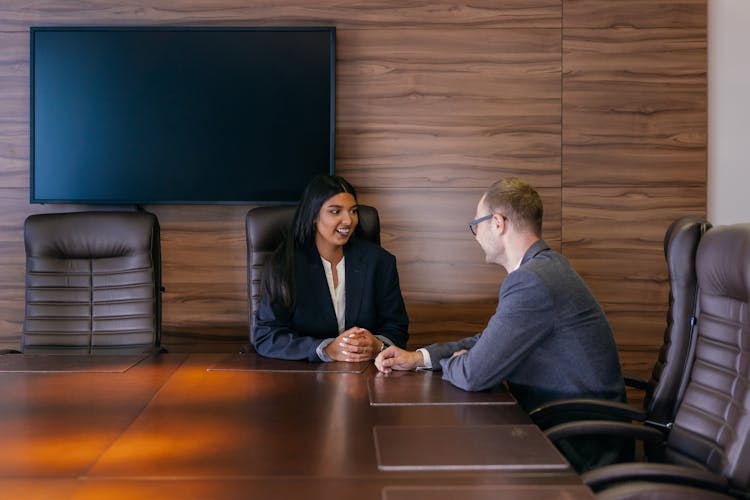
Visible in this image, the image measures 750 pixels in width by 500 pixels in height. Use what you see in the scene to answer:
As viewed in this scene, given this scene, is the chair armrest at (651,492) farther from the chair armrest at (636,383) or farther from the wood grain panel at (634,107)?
the wood grain panel at (634,107)

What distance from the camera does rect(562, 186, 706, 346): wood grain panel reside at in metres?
4.23

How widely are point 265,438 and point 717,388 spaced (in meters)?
1.34

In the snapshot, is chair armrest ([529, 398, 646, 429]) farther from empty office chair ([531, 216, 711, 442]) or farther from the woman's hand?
the woman's hand

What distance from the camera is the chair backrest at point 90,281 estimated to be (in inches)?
136

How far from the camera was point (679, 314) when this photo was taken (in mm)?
2602

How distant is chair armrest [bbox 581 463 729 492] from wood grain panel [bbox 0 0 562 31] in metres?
3.00

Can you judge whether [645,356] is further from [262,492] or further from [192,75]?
[262,492]

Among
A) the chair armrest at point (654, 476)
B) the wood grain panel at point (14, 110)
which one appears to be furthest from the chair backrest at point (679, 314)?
the wood grain panel at point (14, 110)

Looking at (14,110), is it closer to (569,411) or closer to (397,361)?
(397,361)

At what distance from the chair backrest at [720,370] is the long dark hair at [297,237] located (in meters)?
1.62

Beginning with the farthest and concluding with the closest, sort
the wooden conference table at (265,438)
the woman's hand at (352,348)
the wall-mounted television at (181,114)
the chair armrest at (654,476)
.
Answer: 1. the wall-mounted television at (181,114)
2. the woman's hand at (352,348)
3. the chair armrest at (654,476)
4. the wooden conference table at (265,438)

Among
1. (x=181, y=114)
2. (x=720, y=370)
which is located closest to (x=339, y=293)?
(x=181, y=114)

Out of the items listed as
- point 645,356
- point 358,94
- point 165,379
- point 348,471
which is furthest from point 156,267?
point 645,356

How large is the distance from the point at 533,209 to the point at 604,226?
6.28ft
